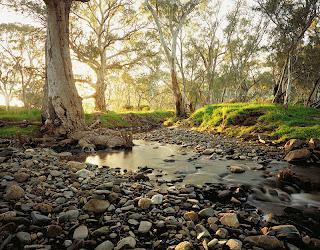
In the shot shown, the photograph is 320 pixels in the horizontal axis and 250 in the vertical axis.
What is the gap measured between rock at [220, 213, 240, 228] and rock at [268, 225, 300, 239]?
15.0 inches

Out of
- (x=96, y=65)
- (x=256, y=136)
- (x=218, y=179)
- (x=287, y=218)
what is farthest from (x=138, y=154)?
(x=96, y=65)

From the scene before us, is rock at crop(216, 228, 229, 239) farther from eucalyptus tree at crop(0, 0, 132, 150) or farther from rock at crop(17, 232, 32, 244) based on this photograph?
eucalyptus tree at crop(0, 0, 132, 150)

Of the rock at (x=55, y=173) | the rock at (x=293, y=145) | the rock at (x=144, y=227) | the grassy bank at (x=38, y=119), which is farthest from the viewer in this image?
the grassy bank at (x=38, y=119)

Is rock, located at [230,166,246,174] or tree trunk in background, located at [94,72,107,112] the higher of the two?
tree trunk in background, located at [94,72,107,112]

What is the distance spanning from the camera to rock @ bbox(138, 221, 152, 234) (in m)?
2.92

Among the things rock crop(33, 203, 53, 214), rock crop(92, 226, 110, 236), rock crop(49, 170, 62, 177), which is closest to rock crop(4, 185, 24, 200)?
rock crop(33, 203, 53, 214)

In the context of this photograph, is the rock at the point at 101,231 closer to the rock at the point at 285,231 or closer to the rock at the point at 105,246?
the rock at the point at 105,246

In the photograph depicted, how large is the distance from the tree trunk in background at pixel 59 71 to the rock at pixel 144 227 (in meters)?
7.51

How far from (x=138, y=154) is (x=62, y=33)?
5.60m

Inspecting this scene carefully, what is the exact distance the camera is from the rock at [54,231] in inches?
109

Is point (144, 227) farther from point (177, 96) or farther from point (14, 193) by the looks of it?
point (177, 96)

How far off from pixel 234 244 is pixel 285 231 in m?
0.73

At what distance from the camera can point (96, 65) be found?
23734 millimetres

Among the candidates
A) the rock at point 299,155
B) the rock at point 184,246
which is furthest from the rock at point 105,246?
the rock at point 299,155
